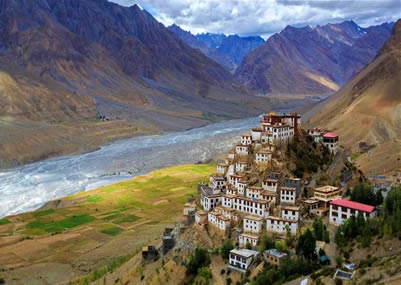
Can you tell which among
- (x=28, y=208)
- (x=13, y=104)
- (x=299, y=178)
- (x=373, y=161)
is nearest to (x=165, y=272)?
(x=299, y=178)

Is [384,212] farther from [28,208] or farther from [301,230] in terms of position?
[28,208]

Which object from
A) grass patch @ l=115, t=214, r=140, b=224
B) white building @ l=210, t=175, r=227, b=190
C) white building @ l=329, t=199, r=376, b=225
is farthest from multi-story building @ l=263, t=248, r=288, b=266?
grass patch @ l=115, t=214, r=140, b=224

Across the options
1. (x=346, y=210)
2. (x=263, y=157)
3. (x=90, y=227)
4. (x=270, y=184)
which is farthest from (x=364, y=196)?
(x=90, y=227)

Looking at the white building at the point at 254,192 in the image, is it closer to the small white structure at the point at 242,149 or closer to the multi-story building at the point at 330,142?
the small white structure at the point at 242,149

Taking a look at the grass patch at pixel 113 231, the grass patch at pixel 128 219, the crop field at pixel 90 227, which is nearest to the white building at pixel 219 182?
the crop field at pixel 90 227

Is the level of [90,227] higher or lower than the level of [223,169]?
lower

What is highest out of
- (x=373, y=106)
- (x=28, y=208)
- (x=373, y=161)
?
(x=373, y=106)

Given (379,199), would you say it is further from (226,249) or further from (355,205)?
(226,249)
